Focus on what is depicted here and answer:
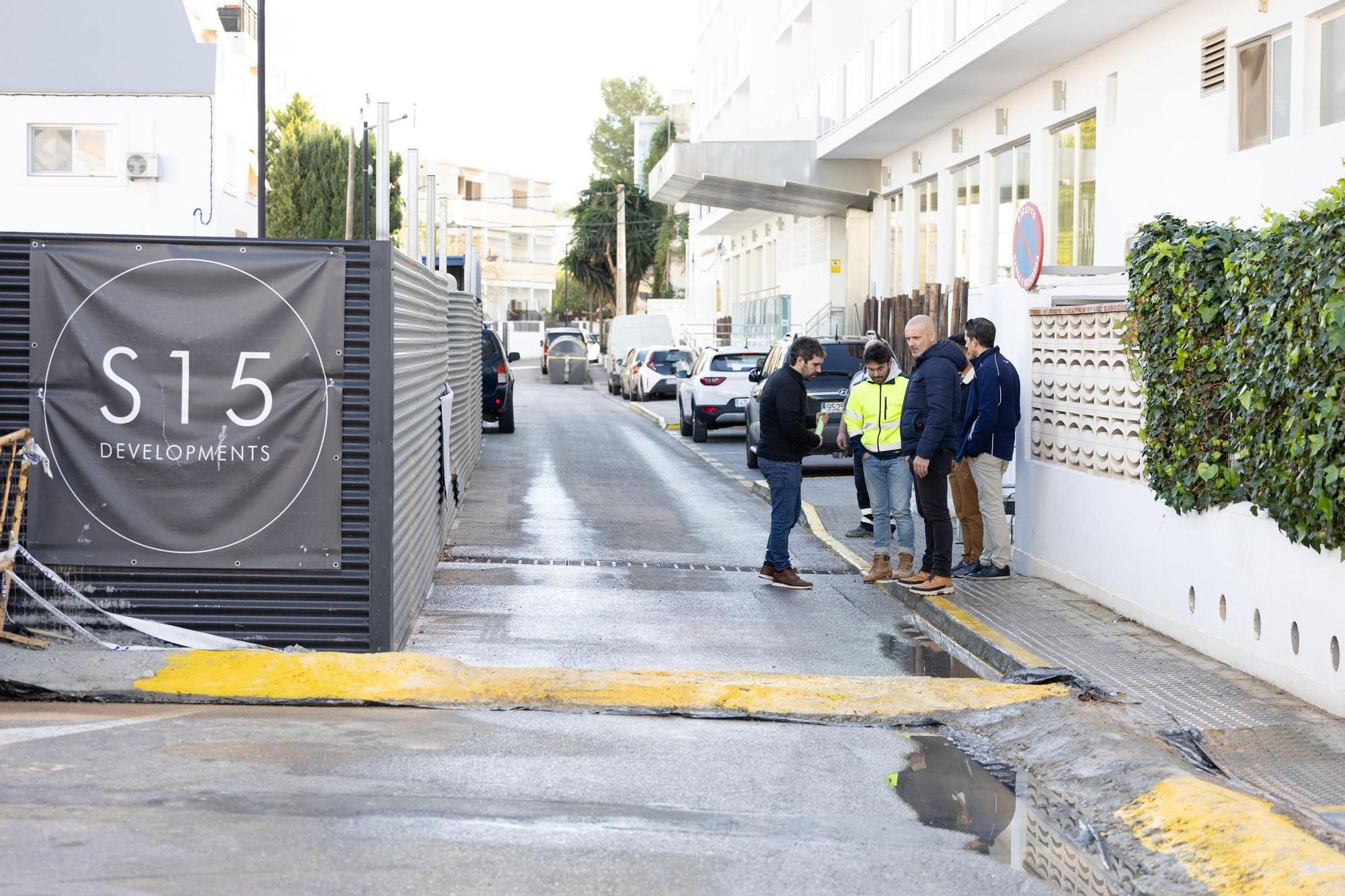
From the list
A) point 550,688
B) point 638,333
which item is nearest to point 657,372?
point 638,333

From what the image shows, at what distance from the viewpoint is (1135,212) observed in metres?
19.2

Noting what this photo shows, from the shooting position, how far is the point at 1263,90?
Result: 626 inches

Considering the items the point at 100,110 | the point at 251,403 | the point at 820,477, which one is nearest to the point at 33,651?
the point at 251,403

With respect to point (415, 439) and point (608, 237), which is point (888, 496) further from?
point (608, 237)

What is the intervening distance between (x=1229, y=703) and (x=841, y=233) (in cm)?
3108

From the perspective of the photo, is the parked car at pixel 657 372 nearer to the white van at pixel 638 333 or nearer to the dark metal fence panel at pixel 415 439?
the white van at pixel 638 333

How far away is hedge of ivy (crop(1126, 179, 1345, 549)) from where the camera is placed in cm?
691

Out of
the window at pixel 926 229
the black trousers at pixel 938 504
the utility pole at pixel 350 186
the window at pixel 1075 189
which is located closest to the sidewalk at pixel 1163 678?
the black trousers at pixel 938 504

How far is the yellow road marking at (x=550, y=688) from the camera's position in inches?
285

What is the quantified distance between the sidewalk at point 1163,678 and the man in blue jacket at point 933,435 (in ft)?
0.92

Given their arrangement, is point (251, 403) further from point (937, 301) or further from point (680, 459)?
point (937, 301)

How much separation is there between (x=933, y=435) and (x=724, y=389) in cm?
1624

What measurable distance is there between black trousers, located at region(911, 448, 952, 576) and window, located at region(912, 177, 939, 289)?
64.1ft

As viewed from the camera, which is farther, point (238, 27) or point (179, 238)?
point (238, 27)
